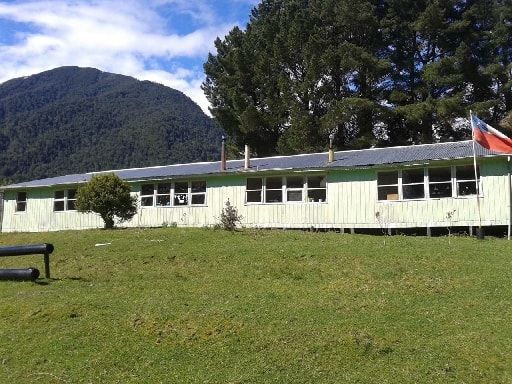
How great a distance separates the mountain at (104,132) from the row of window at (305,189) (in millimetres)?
61013

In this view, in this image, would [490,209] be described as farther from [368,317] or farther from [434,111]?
[434,111]

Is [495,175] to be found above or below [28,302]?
above

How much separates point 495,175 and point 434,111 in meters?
14.2

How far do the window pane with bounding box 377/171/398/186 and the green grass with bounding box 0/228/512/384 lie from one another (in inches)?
249

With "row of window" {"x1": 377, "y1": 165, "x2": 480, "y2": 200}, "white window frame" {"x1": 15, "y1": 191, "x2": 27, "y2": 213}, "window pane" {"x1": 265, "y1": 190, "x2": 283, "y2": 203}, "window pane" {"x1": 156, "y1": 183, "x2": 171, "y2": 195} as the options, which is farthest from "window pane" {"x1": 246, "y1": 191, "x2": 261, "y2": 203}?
"white window frame" {"x1": 15, "y1": 191, "x2": 27, "y2": 213}

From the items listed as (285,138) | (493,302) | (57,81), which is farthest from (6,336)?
(57,81)

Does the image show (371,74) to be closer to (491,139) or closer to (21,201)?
(491,139)

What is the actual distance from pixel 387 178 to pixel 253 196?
5.46 meters

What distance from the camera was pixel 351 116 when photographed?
107ft

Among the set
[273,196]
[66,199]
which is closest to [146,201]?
[66,199]

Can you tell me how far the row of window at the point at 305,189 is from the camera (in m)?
18.3

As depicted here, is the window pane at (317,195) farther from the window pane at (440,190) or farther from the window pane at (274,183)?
the window pane at (440,190)

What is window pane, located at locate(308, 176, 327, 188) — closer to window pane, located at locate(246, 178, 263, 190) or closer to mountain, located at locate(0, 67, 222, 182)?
window pane, located at locate(246, 178, 263, 190)

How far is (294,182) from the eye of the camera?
70.0 ft
